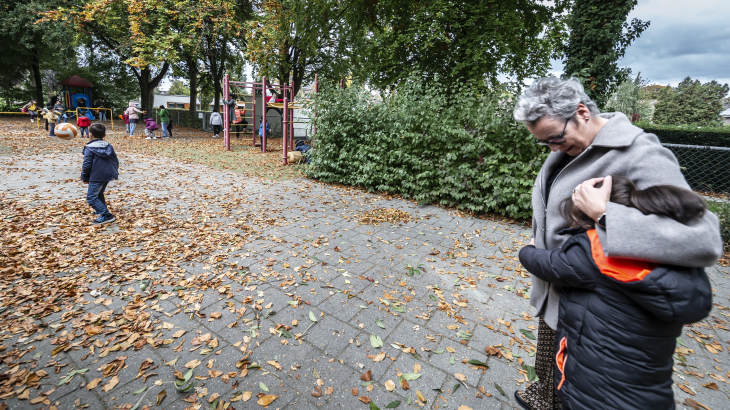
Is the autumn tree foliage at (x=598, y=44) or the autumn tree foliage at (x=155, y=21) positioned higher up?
the autumn tree foliage at (x=155, y=21)

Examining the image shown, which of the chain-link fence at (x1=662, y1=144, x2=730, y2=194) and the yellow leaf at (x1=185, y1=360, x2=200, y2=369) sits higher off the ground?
the chain-link fence at (x1=662, y1=144, x2=730, y2=194)

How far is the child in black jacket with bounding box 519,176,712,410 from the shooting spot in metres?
1.11

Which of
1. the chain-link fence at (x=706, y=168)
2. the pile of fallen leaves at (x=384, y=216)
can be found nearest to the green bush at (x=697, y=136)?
the chain-link fence at (x=706, y=168)

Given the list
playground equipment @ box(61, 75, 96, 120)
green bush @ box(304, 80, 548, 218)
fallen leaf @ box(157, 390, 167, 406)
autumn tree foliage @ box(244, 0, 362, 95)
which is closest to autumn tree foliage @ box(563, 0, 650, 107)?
green bush @ box(304, 80, 548, 218)

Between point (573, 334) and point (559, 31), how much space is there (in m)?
14.7

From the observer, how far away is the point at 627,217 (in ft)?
3.72

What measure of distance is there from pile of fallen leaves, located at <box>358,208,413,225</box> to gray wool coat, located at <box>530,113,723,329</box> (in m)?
4.41

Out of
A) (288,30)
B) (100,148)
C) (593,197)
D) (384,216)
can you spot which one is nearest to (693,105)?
(288,30)

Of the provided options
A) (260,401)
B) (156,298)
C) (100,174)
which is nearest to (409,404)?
(260,401)

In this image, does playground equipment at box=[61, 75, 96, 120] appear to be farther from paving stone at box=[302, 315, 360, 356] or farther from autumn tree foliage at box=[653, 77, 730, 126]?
autumn tree foliage at box=[653, 77, 730, 126]

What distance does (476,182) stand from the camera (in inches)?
266

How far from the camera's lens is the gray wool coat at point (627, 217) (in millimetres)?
1045

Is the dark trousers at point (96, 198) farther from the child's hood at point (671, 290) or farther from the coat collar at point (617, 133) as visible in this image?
the child's hood at point (671, 290)

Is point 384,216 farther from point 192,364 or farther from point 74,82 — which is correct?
point 74,82
